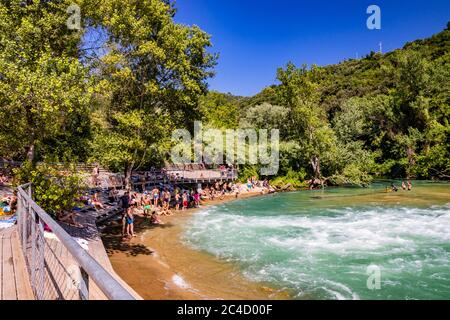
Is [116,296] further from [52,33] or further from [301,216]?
[301,216]

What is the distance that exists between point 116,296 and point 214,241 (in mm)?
17176

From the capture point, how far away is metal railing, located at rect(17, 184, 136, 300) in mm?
2266

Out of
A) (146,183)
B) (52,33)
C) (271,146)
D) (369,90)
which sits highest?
(369,90)

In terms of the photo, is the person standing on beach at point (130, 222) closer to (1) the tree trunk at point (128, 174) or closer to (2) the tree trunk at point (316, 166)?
(1) the tree trunk at point (128, 174)

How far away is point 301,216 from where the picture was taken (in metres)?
26.2

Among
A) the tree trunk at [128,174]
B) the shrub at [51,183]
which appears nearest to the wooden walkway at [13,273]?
the shrub at [51,183]

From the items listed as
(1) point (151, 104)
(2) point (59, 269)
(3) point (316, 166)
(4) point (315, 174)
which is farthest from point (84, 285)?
(3) point (316, 166)

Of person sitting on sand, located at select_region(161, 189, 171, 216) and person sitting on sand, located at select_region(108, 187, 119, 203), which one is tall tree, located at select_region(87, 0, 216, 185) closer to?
person sitting on sand, located at select_region(108, 187, 119, 203)

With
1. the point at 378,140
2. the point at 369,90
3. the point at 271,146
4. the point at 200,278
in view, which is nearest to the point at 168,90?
the point at 200,278

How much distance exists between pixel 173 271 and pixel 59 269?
21.8 feet

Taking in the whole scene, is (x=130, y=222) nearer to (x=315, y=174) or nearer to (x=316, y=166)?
(x=315, y=174)

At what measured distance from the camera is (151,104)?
2552 cm

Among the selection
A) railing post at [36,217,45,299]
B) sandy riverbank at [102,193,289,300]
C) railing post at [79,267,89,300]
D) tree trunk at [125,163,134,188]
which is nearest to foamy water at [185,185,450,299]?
sandy riverbank at [102,193,289,300]

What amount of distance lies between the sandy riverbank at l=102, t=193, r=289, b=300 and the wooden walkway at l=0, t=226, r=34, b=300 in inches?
165
